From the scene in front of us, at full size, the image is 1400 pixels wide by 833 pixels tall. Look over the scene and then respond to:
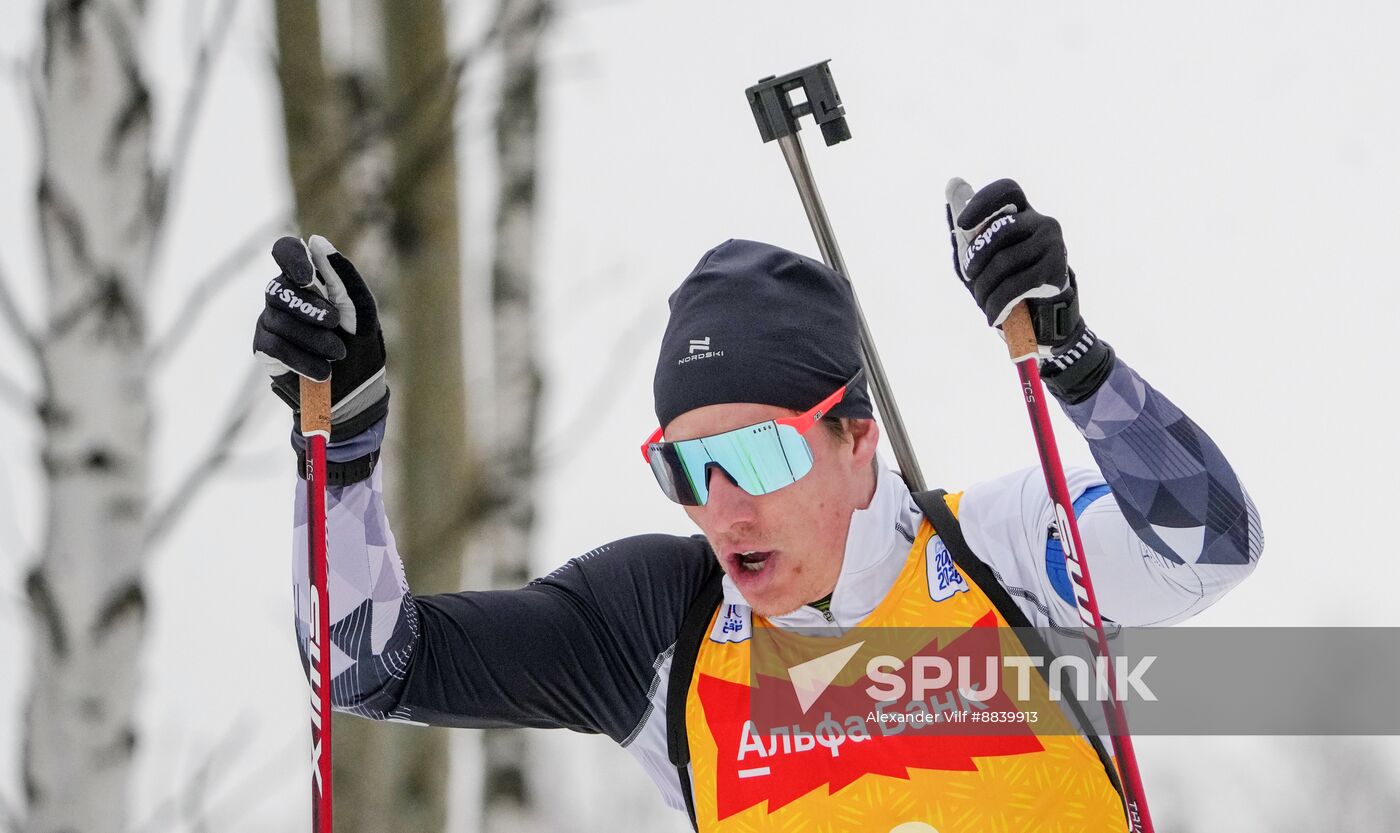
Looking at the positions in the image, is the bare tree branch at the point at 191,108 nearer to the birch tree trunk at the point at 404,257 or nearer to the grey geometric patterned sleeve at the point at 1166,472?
the birch tree trunk at the point at 404,257

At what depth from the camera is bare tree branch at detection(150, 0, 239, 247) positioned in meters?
2.72

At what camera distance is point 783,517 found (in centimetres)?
226

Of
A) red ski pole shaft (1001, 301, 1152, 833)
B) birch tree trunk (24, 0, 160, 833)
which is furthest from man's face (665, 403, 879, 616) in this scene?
birch tree trunk (24, 0, 160, 833)

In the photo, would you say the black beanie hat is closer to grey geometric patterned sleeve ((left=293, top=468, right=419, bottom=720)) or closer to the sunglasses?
the sunglasses

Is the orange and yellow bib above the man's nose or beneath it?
beneath

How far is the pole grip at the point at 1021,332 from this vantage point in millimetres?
1994

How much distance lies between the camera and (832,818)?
2.24 metres

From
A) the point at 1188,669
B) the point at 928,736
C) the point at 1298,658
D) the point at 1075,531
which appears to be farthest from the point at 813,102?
the point at 1298,658

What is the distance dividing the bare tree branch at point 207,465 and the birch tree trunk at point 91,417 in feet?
0.47

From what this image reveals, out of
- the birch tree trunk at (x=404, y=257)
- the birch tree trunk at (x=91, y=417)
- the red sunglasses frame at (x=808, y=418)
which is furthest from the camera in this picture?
the birch tree trunk at (x=404, y=257)

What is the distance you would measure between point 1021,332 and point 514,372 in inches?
102

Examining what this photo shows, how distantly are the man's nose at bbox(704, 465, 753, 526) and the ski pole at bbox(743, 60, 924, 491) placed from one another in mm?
443

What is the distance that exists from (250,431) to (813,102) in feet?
5.02

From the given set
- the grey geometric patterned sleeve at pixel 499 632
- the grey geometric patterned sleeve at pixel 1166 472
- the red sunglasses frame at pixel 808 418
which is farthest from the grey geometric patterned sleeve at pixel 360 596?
the grey geometric patterned sleeve at pixel 1166 472
